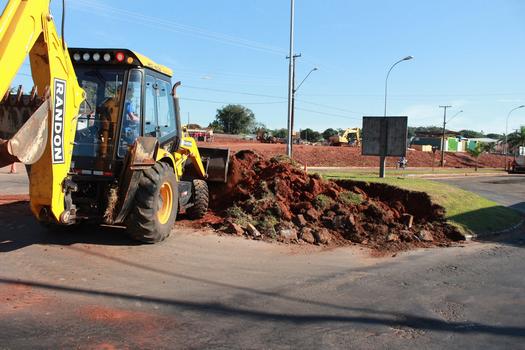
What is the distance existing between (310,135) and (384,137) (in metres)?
125

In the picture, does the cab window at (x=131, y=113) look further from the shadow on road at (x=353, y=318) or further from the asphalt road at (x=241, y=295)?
the shadow on road at (x=353, y=318)

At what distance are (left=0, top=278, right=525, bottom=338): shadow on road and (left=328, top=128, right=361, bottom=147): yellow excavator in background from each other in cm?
6708

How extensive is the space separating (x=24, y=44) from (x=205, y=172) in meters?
6.80

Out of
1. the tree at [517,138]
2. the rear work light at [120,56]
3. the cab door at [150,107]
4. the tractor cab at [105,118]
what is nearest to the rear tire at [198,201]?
the cab door at [150,107]

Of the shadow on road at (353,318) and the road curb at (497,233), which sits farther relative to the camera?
the road curb at (497,233)

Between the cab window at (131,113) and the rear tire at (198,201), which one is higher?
the cab window at (131,113)

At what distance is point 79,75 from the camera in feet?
27.5

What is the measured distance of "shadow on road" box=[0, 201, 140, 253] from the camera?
8.35 metres

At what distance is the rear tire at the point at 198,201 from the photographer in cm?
1119

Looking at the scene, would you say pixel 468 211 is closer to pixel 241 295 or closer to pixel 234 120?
pixel 241 295

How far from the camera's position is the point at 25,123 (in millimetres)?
5816

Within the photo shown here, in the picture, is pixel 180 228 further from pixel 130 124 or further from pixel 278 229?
pixel 130 124

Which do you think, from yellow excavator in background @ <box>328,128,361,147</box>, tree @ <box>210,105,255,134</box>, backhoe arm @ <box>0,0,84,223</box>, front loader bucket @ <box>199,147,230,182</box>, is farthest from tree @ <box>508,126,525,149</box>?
backhoe arm @ <box>0,0,84,223</box>

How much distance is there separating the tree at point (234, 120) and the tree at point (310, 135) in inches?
601
